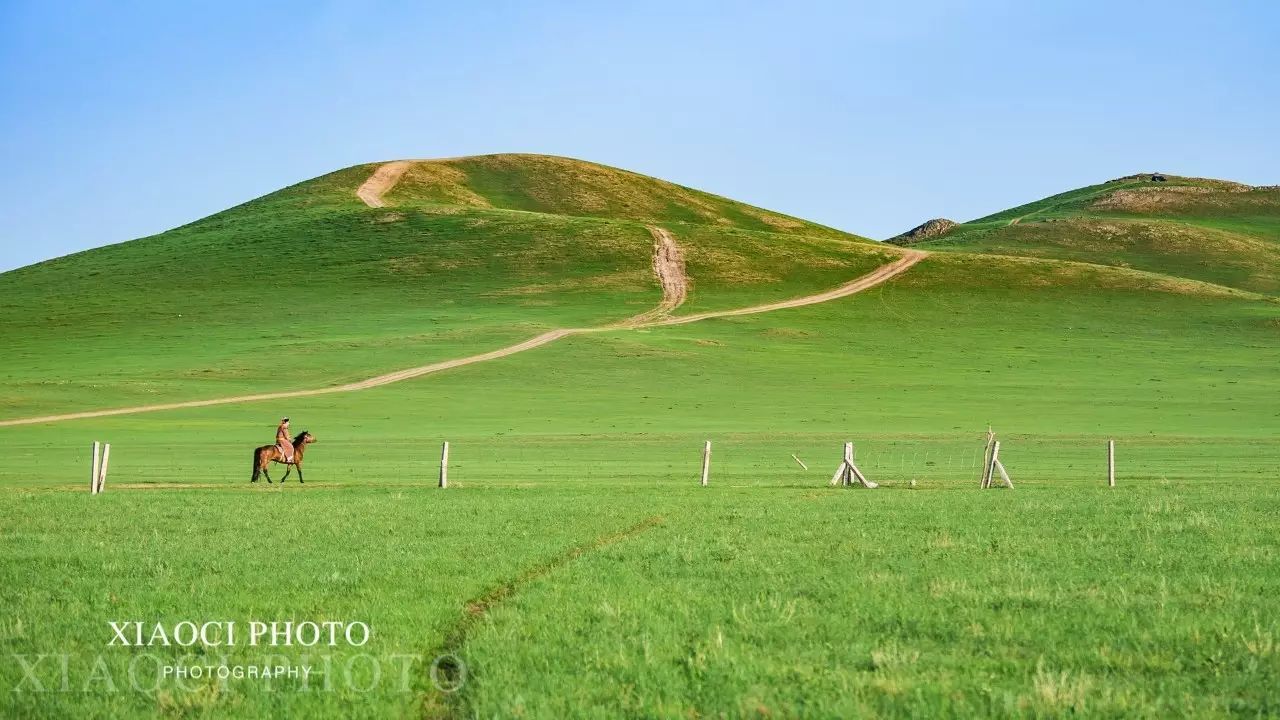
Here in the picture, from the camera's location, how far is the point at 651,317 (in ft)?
299

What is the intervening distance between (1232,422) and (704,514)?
39118 millimetres

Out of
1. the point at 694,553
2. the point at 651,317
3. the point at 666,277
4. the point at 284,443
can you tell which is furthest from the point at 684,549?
the point at 666,277

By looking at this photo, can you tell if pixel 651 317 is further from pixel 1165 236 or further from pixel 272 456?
pixel 1165 236

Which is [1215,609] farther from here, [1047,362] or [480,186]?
[480,186]

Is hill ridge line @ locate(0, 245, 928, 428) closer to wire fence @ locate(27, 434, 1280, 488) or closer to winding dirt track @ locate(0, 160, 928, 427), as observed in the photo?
winding dirt track @ locate(0, 160, 928, 427)

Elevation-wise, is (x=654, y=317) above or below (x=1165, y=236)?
below

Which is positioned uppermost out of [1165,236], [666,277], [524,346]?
[1165,236]

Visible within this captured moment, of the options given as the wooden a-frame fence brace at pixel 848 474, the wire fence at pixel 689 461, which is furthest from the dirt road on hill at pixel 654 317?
the wooden a-frame fence brace at pixel 848 474

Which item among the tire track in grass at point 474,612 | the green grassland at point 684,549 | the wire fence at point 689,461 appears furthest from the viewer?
the wire fence at point 689,461

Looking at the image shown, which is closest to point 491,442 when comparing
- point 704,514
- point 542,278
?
point 704,514

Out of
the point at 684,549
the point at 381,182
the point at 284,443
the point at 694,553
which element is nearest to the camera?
the point at 694,553

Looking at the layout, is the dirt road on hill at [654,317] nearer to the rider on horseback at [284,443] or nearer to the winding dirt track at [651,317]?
the winding dirt track at [651,317]

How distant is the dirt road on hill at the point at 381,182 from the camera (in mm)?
146375

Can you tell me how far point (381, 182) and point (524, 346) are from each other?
8435 centimetres
